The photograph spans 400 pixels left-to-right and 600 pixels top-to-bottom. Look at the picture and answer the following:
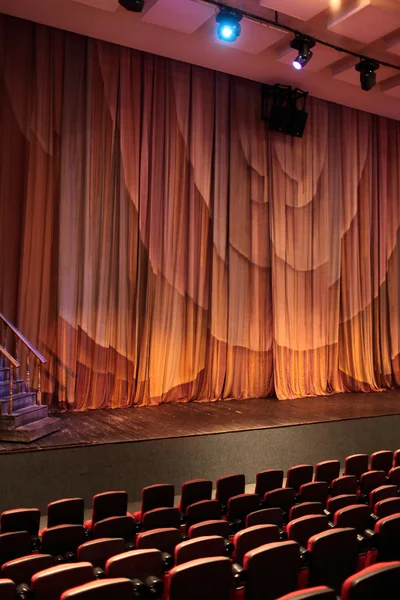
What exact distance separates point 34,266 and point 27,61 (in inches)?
88.0

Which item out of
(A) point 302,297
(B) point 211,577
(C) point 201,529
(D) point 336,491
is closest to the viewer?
(B) point 211,577

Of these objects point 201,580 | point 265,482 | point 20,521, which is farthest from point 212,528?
point 265,482

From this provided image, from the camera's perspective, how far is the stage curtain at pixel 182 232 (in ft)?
21.4

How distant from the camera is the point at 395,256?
9508 mm

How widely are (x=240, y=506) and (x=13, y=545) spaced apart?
1378 mm

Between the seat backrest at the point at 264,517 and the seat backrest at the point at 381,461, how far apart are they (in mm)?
1780

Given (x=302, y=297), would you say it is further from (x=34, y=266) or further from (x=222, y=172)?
(x=34, y=266)

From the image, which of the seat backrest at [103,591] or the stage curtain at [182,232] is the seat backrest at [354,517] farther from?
the stage curtain at [182,232]

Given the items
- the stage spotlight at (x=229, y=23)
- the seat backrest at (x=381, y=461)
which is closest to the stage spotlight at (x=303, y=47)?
the stage spotlight at (x=229, y=23)

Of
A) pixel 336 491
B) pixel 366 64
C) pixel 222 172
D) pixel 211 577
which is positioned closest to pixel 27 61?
pixel 222 172

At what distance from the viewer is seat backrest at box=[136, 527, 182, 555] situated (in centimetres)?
285

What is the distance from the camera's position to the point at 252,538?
283 centimetres

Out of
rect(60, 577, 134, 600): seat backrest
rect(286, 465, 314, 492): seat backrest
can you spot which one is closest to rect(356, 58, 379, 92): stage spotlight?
rect(286, 465, 314, 492): seat backrest

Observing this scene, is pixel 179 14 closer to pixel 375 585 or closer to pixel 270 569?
pixel 270 569
